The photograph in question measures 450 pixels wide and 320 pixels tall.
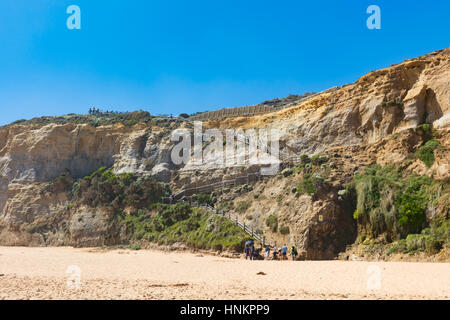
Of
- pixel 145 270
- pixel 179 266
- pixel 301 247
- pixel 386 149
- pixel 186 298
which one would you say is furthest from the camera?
pixel 386 149

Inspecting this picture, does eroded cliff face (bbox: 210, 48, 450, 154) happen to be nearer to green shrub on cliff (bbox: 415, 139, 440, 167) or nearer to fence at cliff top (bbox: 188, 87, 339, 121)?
green shrub on cliff (bbox: 415, 139, 440, 167)

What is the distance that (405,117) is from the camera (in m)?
23.9

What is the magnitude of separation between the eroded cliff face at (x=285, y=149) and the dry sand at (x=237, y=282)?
18.9 feet

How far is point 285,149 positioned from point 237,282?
21206 mm

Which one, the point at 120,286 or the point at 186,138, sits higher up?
the point at 186,138

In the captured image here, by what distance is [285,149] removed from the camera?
31781 millimetres

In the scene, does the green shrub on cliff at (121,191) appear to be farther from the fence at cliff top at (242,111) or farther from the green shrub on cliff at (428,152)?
the green shrub on cliff at (428,152)

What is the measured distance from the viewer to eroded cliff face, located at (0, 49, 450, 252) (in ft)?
68.2

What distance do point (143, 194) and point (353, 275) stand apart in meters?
24.0

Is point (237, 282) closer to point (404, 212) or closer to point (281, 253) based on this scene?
point (281, 253)

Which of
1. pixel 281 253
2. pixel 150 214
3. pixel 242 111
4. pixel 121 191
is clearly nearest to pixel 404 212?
pixel 281 253
